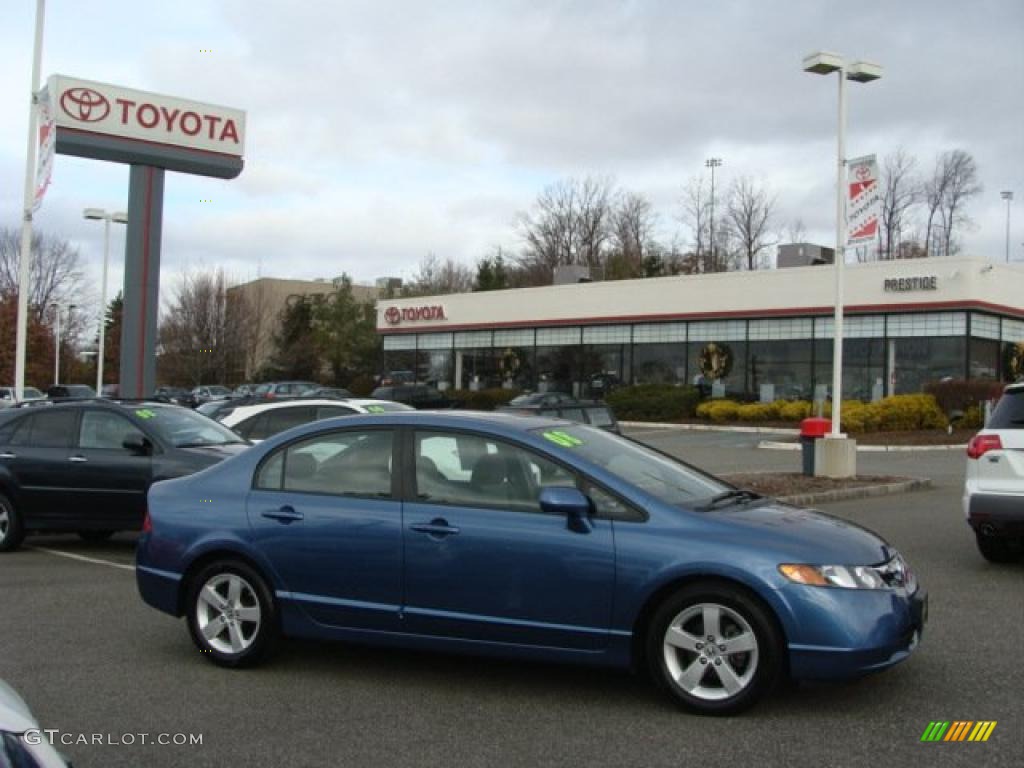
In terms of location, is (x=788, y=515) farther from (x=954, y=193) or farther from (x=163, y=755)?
(x=954, y=193)

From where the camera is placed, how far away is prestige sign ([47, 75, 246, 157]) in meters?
30.0

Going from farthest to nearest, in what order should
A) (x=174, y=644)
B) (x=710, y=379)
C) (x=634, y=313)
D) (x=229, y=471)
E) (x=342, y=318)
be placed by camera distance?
(x=342, y=318), (x=634, y=313), (x=710, y=379), (x=174, y=644), (x=229, y=471)

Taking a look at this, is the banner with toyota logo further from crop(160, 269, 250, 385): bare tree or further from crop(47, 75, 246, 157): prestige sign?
crop(160, 269, 250, 385): bare tree

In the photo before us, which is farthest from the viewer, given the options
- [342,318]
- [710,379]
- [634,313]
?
[342,318]

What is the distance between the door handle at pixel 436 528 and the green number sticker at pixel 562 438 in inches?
28.6

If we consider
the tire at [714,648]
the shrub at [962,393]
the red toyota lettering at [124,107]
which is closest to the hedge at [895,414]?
the shrub at [962,393]

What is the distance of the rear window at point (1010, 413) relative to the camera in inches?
351

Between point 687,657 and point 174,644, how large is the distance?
348cm

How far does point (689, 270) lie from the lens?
70062 mm

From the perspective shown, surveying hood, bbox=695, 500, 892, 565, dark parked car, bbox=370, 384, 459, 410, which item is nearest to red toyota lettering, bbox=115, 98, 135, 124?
dark parked car, bbox=370, 384, 459, 410

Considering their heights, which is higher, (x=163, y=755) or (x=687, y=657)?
(x=687, y=657)

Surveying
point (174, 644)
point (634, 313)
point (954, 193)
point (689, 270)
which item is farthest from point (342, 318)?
point (174, 644)

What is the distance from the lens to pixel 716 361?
1508 inches

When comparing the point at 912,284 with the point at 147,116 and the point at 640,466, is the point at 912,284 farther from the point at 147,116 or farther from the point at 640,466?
the point at 640,466
